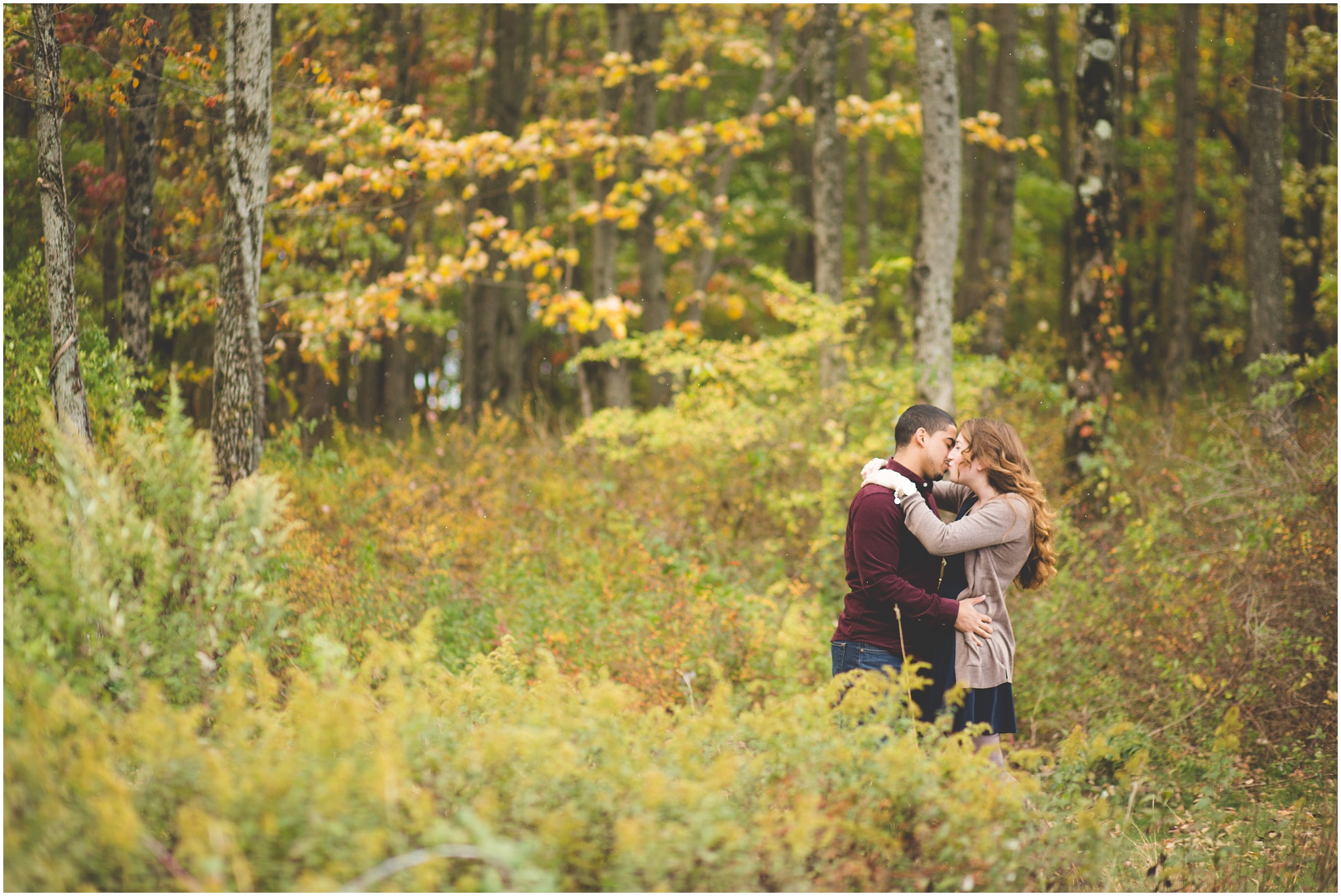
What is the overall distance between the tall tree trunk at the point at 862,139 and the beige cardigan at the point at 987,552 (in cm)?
1245

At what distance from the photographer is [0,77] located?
17.8 feet

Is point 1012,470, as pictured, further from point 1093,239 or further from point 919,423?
point 1093,239

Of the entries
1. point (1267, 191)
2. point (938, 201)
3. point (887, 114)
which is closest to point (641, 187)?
point (938, 201)

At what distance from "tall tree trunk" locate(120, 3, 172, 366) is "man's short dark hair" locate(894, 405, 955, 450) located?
6361 millimetres

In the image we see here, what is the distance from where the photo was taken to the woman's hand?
13.9 ft

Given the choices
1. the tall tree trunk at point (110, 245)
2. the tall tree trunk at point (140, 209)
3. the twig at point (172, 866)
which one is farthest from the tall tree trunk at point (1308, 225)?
the twig at point (172, 866)

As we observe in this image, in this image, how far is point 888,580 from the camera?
422cm

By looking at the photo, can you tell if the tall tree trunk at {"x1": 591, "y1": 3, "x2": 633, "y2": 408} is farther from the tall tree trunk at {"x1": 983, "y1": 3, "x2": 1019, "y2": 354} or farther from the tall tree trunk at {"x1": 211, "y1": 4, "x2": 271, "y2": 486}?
the tall tree trunk at {"x1": 211, "y1": 4, "x2": 271, "y2": 486}

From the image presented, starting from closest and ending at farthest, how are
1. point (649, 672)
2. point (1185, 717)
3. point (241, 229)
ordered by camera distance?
point (1185, 717), point (649, 672), point (241, 229)

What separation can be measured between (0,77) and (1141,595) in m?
7.72

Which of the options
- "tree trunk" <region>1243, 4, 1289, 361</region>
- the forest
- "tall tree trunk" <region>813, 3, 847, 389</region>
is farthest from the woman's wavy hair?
"tree trunk" <region>1243, 4, 1289, 361</region>

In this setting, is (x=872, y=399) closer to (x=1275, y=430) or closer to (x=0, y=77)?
(x=1275, y=430)

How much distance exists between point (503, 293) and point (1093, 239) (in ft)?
33.5

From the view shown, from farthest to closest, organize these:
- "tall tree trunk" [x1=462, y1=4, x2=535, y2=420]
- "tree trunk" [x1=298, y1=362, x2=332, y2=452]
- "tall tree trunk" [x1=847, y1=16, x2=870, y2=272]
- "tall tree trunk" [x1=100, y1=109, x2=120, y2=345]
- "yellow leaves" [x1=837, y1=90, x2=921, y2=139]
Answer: "tall tree trunk" [x1=847, y1=16, x2=870, y2=272] → "tall tree trunk" [x1=462, y1=4, x2=535, y2=420] → "tree trunk" [x1=298, y1=362, x2=332, y2=452] → "yellow leaves" [x1=837, y1=90, x2=921, y2=139] → "tall tree trunk" [x1=100, y1=109, x2=120, y2=345]
